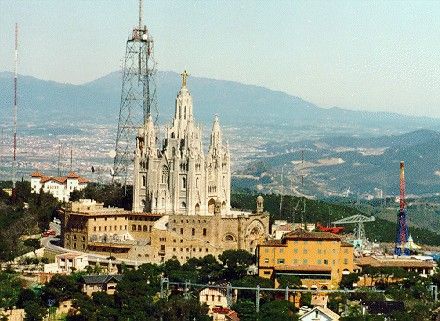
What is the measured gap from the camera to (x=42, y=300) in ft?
200

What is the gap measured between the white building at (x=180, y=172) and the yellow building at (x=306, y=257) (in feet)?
42.8

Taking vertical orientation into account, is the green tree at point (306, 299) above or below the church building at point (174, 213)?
below

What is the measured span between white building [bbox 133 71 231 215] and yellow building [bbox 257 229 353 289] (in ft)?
42.8

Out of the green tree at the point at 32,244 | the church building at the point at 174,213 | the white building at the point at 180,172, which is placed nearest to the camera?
the church building at the point at 174,213

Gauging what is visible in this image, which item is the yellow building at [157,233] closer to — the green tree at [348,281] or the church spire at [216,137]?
the church spire at [216,137]

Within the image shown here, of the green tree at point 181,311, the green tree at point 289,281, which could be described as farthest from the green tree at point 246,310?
the green tree at point 289,281

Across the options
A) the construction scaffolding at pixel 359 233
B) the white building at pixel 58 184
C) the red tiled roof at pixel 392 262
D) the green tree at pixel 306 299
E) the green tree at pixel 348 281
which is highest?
the white building at pixel 58 184

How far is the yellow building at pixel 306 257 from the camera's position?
6531cm

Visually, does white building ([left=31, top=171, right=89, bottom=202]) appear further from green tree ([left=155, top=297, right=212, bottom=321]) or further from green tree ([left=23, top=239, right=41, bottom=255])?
green tree ([left=155, top=297, right=212, bottom=321])

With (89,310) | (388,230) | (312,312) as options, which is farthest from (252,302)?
(388,230)

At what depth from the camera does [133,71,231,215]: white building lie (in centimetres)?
7850

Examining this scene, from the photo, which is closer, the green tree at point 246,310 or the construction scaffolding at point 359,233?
the green tree at point 246,310

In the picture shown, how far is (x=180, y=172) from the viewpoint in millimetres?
78625

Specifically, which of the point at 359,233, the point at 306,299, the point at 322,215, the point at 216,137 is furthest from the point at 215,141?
the point at 306,299
